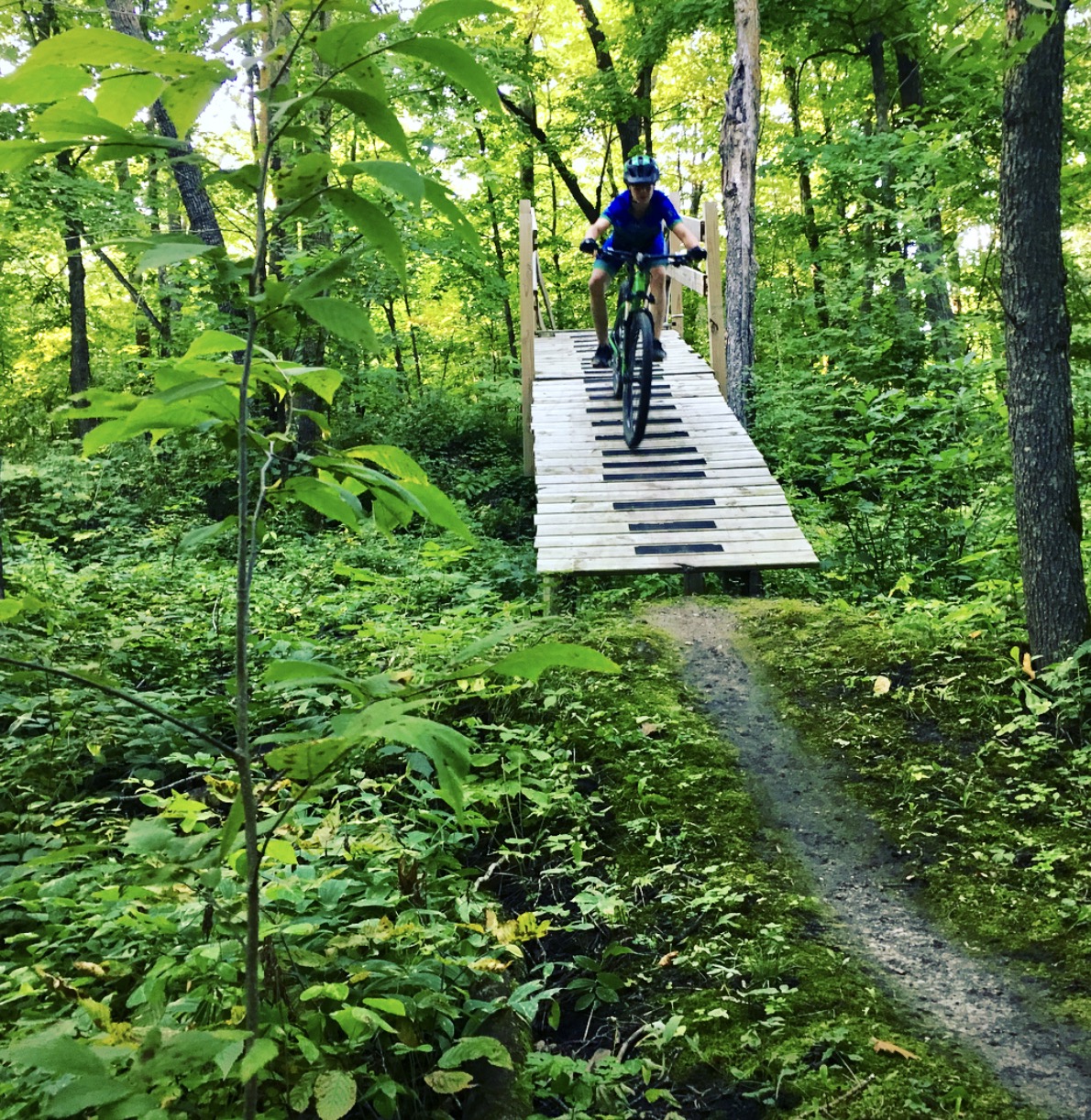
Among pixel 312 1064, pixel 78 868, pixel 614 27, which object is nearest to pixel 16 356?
pixel 614 27

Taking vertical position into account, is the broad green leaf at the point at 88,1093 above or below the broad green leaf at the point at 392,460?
below

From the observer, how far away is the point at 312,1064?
4.93 feet

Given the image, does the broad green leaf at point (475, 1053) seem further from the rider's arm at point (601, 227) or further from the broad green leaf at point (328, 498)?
the rider's arm at point (601, 227)

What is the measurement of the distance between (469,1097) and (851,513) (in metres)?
6.12

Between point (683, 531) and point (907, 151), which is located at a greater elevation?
point (907, 151)

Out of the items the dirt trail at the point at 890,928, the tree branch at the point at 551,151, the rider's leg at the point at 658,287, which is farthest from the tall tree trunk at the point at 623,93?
the dirt trail at the point at 890,928

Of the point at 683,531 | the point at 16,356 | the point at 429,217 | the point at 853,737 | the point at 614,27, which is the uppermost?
the point at 614,27

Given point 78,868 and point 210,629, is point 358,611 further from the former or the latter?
point 78,868

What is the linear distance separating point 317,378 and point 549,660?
61 cm

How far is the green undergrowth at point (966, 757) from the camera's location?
2605mm

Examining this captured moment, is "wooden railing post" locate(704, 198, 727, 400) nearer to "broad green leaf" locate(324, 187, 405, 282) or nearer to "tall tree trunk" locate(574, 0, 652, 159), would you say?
"broad green leaf" locate(324, 187, 405, 282)

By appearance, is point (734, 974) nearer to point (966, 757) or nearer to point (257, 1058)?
point (257, 1058)

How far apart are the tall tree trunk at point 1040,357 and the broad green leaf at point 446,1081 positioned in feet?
11.1

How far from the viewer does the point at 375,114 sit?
3.24 ft
